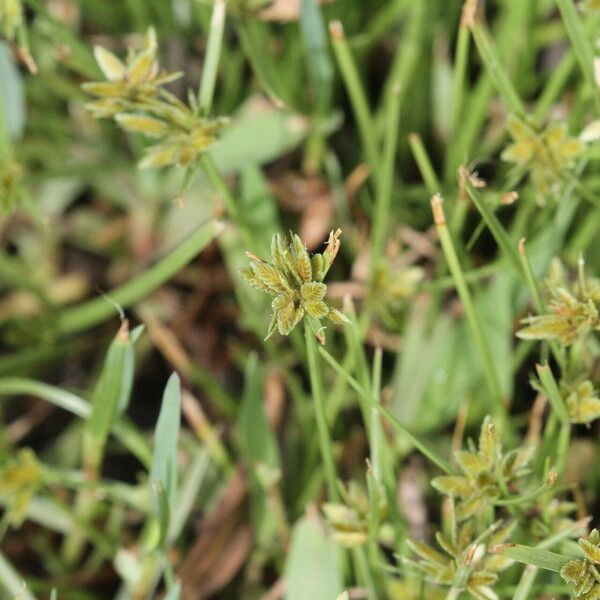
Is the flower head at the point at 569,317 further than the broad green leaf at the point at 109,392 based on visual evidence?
No

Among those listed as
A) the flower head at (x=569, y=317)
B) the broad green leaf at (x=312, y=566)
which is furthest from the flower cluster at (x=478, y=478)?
the broad green leaf at (x=312, y=566)

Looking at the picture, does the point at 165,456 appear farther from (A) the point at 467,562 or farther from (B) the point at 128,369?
(A) the point at 467,562

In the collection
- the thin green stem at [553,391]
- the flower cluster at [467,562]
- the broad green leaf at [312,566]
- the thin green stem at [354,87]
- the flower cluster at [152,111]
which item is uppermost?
the flower cluster at [152,111]

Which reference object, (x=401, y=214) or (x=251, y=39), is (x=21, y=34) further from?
(x=401, y=214)

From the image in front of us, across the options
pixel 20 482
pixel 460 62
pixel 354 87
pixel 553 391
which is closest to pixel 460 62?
pixel 460 62

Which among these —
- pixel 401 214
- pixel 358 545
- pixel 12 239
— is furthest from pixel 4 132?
pixel 358 545

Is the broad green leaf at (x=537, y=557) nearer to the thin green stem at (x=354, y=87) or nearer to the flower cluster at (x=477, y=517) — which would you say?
the flower cluster at (x=477, y=517)
